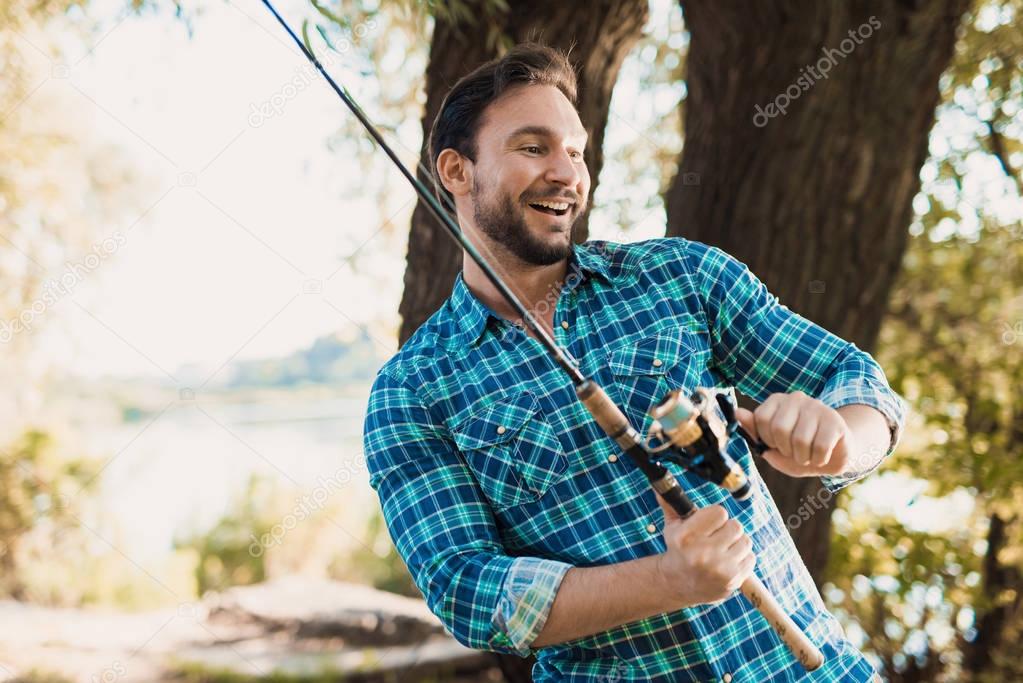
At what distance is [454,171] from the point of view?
2.14m

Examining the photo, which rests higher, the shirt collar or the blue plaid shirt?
the shirt collar

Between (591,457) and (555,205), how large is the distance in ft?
1.73

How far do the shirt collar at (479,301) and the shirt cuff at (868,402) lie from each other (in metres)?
0.49

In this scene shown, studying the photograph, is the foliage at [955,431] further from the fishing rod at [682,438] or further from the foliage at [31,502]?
the foliage at [31,502]

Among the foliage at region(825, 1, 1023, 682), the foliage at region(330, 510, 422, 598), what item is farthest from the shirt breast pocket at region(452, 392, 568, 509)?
the foliage at region(330, 510, 422, 598)

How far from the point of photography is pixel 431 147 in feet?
7.42

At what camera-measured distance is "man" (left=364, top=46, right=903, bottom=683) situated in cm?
146

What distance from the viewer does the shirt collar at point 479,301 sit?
6.16 ft

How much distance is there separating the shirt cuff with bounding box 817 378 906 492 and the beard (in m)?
0.57

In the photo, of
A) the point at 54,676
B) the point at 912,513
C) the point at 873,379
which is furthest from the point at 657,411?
the point at 54,676
